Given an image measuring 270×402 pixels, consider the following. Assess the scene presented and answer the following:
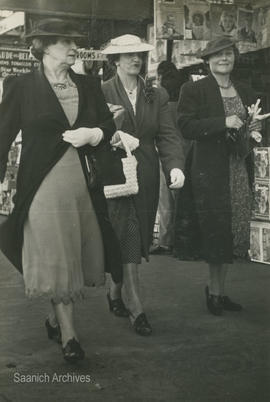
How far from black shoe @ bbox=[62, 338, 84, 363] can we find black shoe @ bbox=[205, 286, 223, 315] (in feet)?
2.84

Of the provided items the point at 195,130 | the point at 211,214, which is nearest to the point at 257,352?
the point at 211,214

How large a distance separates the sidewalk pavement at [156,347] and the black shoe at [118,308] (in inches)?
1.7

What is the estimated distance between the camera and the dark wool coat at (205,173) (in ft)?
15.0

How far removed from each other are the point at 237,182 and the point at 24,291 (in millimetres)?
1321

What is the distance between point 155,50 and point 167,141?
532mm

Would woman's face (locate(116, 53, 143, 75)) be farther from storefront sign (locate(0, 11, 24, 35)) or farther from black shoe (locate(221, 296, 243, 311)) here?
black shoe (locate(221, 296, 243, 311))

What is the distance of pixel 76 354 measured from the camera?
421cm

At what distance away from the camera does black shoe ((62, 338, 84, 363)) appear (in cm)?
421

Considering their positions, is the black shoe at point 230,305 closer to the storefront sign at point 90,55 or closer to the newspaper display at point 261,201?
the newspaper display at point 261,201

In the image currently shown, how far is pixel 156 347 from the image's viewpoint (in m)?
4.46

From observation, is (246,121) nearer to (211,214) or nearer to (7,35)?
(211,214)

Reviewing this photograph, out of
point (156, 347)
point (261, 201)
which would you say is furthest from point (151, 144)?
point (156, 347)

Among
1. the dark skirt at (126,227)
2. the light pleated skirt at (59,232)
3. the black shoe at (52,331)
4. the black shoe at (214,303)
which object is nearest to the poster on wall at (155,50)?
the light pleated skirt at (59,232)

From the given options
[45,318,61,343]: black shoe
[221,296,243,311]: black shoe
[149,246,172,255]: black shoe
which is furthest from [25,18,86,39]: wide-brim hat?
[221,296,243,311]: black shoe
